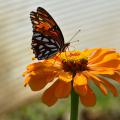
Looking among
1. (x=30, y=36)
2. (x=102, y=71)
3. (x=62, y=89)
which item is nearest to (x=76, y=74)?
(x=102, y=71)

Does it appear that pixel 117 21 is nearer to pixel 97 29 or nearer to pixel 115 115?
pixel 97 29

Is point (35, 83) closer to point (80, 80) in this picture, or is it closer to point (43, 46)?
point (80, 80)

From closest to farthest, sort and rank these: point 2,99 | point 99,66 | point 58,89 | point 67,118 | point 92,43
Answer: point 58,89 < point 99,66 < point 67,118 < point 2,99 < point 92,43

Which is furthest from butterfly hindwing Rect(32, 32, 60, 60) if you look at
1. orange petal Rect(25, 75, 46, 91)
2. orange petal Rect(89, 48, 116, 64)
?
orange petal Rect(25, 75, 46, 91)

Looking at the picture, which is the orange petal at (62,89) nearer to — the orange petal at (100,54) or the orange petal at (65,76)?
the orange petal at (65,76)

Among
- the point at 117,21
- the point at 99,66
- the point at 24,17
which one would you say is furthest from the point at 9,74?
the point at 99,66

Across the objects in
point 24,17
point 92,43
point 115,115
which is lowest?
point 115,115

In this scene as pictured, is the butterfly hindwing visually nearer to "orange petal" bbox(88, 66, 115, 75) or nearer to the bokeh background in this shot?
"orange petal" bbox(88, 66, 115, 75)
